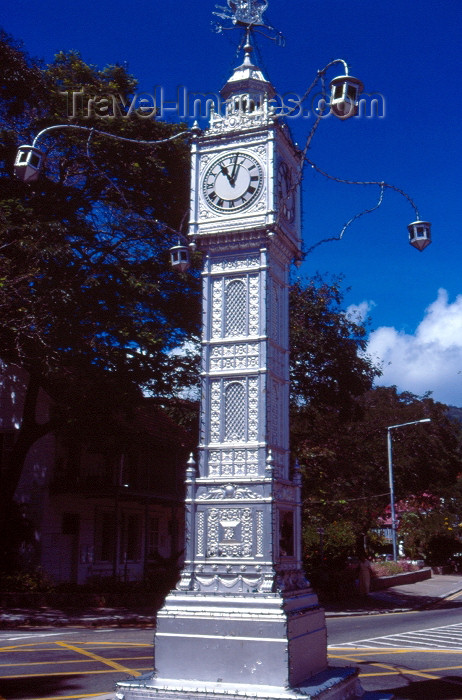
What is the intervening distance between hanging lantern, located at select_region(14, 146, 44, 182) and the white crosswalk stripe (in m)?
10.3

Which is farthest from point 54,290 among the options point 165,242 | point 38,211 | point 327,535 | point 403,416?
point 403,416

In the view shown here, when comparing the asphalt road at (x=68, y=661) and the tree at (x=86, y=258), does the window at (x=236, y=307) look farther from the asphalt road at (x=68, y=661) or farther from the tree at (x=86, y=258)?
the tree at (x=86, y=258)

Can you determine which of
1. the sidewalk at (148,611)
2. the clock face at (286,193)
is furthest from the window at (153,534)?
the clock face at (286,193)

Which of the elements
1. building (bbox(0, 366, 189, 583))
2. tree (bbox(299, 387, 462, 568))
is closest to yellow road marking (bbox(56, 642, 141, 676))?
building (bbox(0, 366, 189, 583))

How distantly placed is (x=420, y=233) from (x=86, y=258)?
45.0 ft

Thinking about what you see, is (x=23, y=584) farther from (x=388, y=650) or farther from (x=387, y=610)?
(x=388, y=650)

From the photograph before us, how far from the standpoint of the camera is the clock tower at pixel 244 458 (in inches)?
283

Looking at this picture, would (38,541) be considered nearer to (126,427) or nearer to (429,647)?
(126,427)

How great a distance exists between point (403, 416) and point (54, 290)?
125 ft

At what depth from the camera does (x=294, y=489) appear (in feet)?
28.1

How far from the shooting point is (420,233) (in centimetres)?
924

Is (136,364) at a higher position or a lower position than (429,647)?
higher

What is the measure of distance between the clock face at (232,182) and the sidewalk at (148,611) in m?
14.0

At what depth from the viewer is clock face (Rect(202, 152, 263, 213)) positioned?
8852 millimetres
